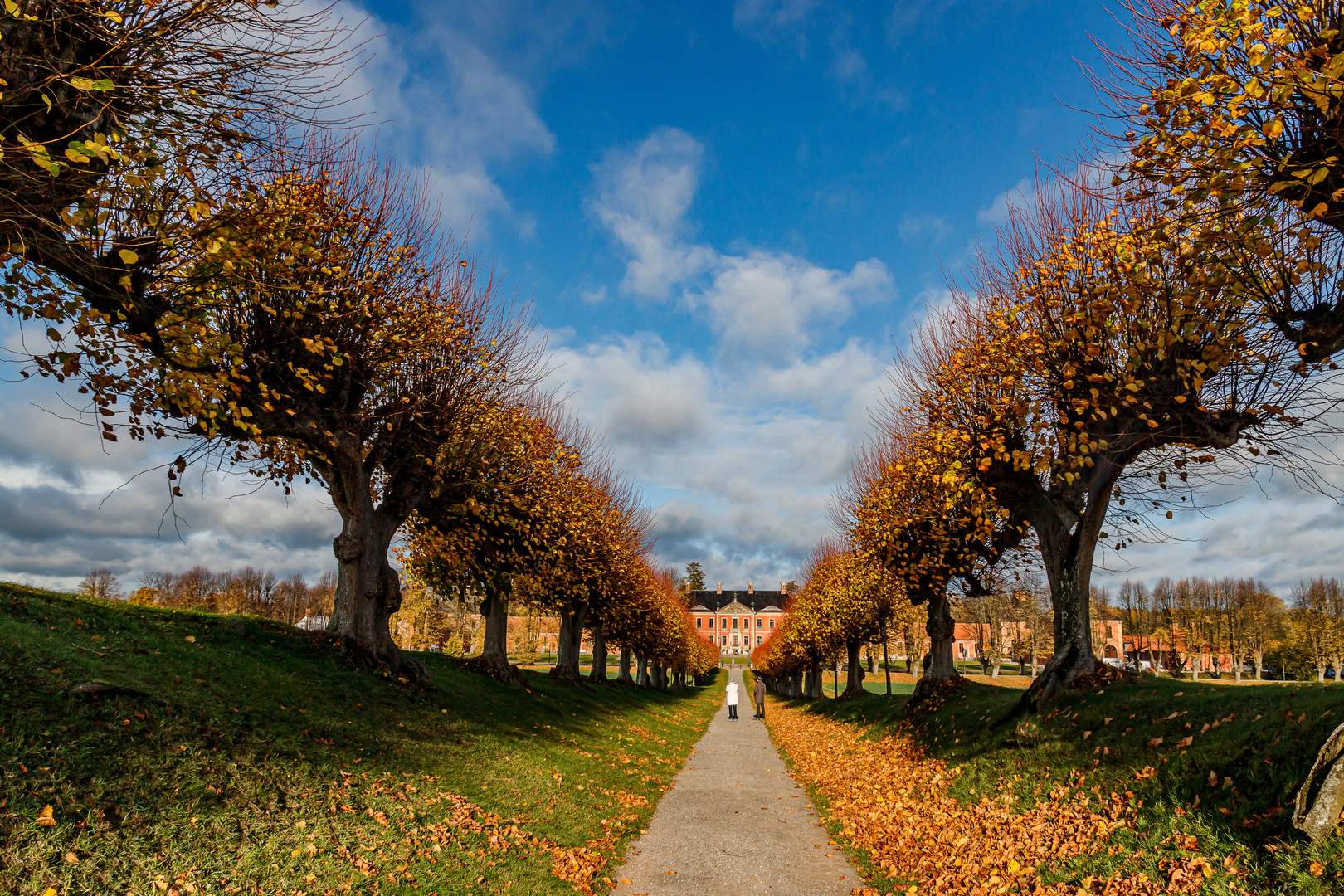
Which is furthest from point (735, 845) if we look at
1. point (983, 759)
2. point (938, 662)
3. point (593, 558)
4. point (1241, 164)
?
point (593, 558)

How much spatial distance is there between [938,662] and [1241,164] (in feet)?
64.7

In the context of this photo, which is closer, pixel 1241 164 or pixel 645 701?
pixel 1241 164

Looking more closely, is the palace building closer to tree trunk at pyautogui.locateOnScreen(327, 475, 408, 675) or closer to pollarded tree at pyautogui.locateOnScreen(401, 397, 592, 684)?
pollarded tree at pyautogui.locateOnScreen(401, 397, 592, 684)

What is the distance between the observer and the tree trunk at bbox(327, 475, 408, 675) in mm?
15289

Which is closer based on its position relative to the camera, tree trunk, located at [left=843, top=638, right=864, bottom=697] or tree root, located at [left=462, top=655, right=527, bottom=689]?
tree root, located at [left=462, top=655, right=527, bottom=689]

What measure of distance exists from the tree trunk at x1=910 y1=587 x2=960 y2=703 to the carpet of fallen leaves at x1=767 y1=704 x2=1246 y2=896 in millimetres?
7903

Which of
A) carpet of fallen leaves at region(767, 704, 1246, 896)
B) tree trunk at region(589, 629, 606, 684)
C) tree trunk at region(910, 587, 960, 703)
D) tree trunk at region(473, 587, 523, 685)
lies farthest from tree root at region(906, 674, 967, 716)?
tree trunk at region(589, 629, 606, 684)

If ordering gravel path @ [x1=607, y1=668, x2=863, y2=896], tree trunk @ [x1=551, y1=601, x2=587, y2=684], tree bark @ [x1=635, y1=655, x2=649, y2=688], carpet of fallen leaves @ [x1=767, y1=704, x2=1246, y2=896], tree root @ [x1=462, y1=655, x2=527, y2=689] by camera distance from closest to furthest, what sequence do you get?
carpet of fallen leaves @ [x1=767, y1=704, x2=1246, y2=896] < gravel path @ [x1=607, y1=668, x2=863, y2=896] < tree root @ [x1=462, y1=655, x2=527, y2=689] < tree trunk @ [x1=551, y1=601, x2=587, y2=684] < tree bark @ [x1=635, y1=655, x2=649, y2=688]

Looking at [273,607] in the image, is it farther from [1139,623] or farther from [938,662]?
[1139,623]

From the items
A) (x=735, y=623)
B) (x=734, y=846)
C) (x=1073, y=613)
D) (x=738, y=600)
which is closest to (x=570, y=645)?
(x=734, y=846)

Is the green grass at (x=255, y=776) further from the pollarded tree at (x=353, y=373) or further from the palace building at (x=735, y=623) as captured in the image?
the palace building at (x=735, y=623)

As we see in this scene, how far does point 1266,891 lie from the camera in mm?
5766

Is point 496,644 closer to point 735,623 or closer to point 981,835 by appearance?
point 981,835

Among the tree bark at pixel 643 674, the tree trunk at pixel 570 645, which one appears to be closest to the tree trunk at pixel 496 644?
the tree trunk at pixel 570 645
